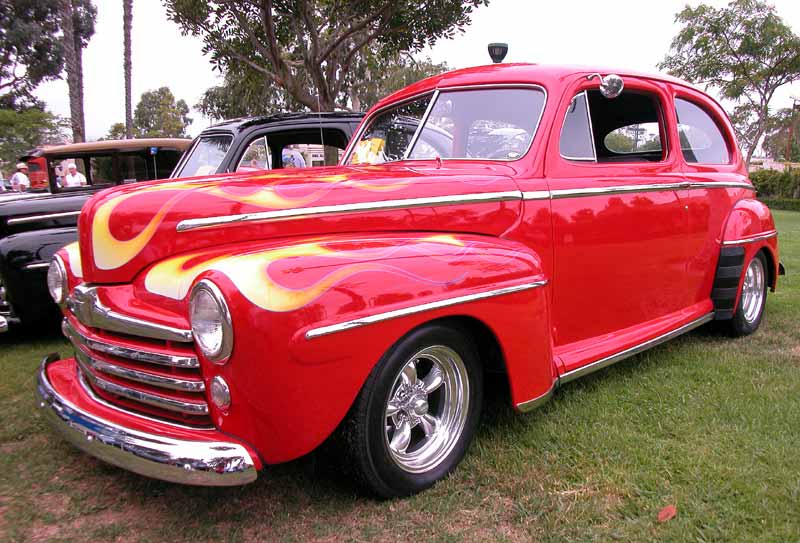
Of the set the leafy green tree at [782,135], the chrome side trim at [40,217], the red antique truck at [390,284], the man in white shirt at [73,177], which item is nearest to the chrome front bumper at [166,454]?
the red antique truck at [390,284]

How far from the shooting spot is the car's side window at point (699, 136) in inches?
142

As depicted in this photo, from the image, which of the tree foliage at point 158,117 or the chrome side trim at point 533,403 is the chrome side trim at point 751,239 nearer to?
the chrome side trim at point 533,403

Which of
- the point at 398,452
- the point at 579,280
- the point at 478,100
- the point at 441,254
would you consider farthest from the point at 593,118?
the point at 398,452

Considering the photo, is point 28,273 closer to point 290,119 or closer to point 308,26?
point 290,119

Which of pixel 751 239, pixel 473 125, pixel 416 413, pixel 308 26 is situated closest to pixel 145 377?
pixel 416 413

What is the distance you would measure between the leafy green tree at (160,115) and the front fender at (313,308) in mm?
43876

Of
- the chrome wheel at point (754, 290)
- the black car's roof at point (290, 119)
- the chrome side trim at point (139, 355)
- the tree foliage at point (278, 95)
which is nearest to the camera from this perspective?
the chrome side trim at point (139, 355)

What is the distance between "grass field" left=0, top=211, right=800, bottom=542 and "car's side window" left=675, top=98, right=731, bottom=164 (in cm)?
149

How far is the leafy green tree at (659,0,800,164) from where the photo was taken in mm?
18688

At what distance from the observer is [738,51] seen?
19359mm

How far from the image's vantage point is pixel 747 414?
112 inches

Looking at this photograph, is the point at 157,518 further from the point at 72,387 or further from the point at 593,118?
the point at 593,118

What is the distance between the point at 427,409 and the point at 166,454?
99 cm

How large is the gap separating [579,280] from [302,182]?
1.40 m
